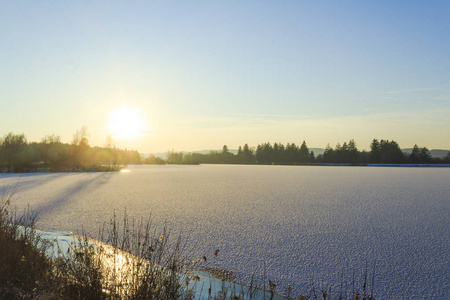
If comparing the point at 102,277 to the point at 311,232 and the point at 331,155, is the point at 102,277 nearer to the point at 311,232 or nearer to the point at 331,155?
the point at 311,232

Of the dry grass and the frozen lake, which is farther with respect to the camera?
the frozen lake

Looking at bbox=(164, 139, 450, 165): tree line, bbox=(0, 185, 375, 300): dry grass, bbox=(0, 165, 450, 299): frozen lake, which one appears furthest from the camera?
bbox=(164, 139, 450, 165): tree line

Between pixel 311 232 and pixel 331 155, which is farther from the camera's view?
pixel 331 155

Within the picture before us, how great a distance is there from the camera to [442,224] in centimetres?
802

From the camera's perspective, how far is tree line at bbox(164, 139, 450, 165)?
73.6 metres

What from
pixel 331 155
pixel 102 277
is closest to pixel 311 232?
pixel 102 277

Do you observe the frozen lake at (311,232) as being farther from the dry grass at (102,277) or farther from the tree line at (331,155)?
the tree line at (331,155)

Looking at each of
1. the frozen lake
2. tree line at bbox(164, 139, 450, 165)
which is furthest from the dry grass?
tree line at bbox(164, 139, 450, 165)

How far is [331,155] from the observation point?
3243 inches

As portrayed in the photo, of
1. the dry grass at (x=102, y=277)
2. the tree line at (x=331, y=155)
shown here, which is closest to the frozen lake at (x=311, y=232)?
the dry grass at (x=102, y=277)

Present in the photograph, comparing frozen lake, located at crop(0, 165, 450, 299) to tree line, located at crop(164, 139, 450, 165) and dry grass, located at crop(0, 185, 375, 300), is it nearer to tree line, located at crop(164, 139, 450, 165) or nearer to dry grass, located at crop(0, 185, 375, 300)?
dry grass, located at crop(0, 185, 375, 300)

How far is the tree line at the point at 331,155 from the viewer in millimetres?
73625

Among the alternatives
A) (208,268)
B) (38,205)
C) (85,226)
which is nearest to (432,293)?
(208,268)

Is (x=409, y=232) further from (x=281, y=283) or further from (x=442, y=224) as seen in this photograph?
(x=281, y=283)
